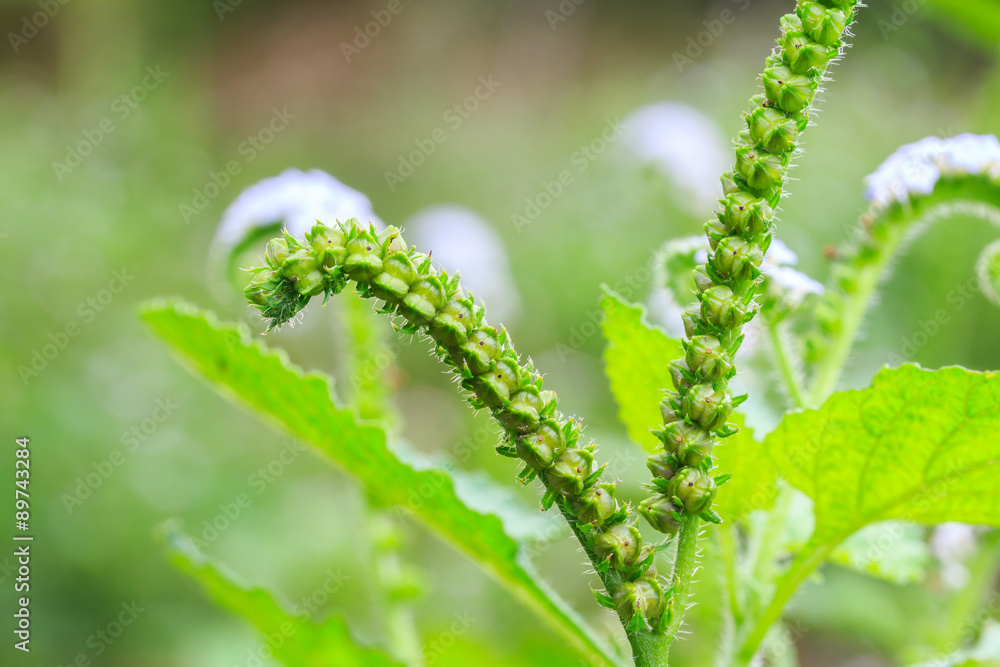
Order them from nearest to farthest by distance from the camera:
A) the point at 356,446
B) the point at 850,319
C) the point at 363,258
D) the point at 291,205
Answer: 1. the point at 363,258
2. the point at 356,446
3. the point at 850,319
4. the point at 291,205

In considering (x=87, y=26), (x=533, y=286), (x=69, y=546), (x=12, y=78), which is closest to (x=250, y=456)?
(x=69, y=546)

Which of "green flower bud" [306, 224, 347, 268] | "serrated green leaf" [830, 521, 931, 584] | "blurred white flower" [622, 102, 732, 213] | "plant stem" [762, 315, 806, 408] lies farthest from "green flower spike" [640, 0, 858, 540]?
"blurred white flower" [622, 102, 732, 213]

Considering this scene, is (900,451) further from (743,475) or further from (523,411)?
(523,411)

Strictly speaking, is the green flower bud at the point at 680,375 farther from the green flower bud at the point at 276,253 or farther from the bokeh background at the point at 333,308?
the bokeh background at the point at 333,308

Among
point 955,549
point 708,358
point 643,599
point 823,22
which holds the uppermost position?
point 955,549

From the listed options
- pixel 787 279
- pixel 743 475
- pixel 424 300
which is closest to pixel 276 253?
pixel 424 300

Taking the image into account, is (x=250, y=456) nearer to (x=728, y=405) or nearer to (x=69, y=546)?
(x=69, y=546)
